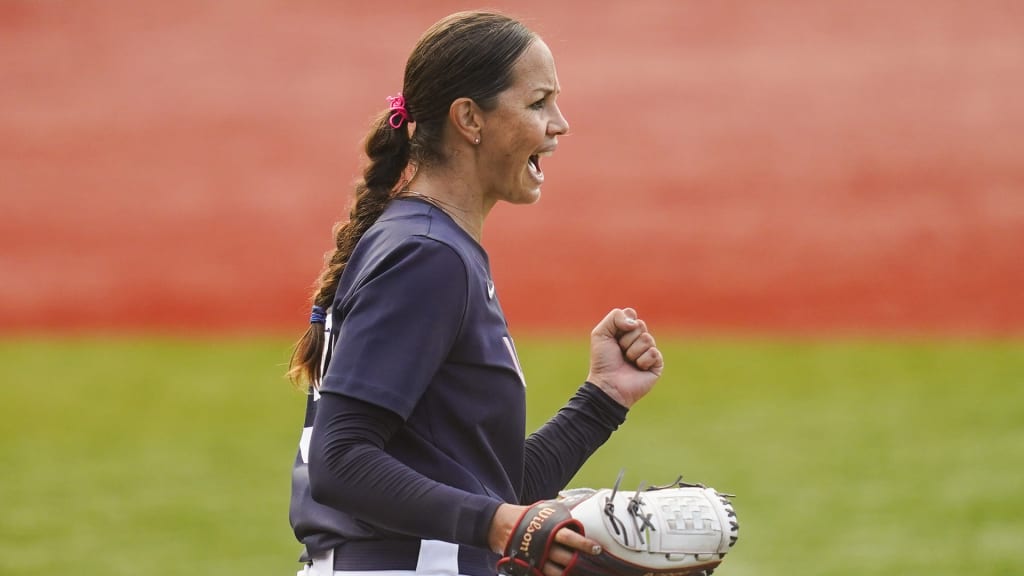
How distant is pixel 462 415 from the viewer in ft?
7.13

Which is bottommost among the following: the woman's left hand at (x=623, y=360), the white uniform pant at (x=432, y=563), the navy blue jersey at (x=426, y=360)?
the white uniform pant at (x=432, y=563)

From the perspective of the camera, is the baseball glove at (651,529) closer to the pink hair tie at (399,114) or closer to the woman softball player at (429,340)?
the woman softball player at (429,340)

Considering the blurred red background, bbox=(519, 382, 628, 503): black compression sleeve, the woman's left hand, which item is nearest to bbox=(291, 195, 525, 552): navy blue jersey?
bbox=(519, 382, 628, 503): black compression sleeve

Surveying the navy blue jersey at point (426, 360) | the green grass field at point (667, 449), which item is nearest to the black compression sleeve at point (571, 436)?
the navy blue jersey at point (426, 360)

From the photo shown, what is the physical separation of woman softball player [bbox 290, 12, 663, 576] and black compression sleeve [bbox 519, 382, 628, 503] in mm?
181

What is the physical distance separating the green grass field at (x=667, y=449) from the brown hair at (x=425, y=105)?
429 centimetres

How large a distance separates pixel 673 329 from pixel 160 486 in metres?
4.16

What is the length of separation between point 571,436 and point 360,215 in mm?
619

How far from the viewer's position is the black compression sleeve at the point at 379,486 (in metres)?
2.03

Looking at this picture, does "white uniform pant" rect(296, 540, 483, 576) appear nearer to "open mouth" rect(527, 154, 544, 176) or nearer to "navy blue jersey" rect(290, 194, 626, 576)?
"navy blue jersey" rect(290, 194, 626, 576)

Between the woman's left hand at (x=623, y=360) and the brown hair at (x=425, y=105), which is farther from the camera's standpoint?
the woman's left hand at (x=623, y=360)

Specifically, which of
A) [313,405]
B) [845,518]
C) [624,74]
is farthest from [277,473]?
[624,74]

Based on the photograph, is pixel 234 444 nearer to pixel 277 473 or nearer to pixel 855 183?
pixel 277 473

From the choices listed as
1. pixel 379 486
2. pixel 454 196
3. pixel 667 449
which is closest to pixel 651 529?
pixel 379 486
